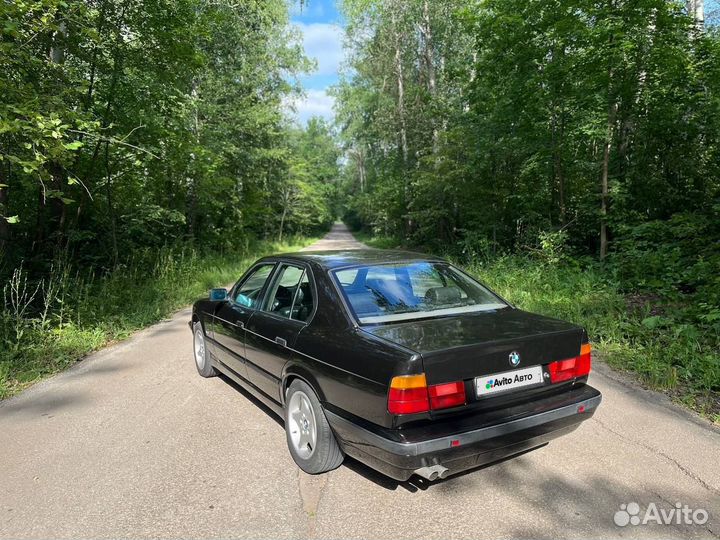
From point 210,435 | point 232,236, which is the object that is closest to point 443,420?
point 210,435

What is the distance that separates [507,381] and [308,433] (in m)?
1.39

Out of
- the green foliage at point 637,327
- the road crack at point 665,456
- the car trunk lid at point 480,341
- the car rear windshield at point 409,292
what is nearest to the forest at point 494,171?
the green foliage at point 637,327

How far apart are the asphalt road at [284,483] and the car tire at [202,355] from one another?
83 centimetres

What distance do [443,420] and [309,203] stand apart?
1330 inches

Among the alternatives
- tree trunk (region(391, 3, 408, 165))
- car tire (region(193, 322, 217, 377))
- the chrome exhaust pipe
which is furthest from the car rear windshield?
tree trunk (region(391, 3, 408, 165))

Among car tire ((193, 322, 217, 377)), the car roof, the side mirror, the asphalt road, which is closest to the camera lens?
the asphalt road

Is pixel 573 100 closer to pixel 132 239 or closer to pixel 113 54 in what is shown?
pixel 113 54

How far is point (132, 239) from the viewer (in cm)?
1205

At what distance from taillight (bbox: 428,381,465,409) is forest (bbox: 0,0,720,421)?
9.50ft

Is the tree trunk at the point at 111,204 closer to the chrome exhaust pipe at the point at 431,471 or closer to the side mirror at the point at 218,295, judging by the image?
the side mirror at the point at 218,295

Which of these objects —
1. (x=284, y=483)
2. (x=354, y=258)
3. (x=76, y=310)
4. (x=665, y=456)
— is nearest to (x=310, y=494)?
(x=284, y=483)

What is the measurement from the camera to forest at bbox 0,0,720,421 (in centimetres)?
560

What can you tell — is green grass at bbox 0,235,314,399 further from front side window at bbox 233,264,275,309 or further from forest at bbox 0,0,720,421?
front side window at bbox 233,264,275,309

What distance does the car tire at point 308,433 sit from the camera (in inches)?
114
